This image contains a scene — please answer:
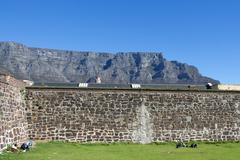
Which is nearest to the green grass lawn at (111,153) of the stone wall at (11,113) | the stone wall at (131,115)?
the stone wall at (11,113)

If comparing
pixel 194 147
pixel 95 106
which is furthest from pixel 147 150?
pixel 95 106

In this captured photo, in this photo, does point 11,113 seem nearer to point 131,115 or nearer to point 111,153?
point 111,153

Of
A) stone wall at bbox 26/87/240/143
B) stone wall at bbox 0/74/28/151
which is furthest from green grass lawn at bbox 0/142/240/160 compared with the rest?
stone wall at bbox 26/87/240/143

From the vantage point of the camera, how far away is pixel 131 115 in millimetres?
32688

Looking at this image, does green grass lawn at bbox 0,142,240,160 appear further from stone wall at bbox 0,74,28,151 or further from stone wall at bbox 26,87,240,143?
stone wall at bbox 26,87,240,143

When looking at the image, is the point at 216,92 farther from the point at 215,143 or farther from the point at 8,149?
the point at 8,149

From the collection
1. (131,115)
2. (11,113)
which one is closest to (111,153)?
(11,113)

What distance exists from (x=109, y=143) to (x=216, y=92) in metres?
8.63

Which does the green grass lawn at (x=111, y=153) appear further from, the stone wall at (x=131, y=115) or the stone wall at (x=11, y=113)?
the stone wall at (x=131, y=115)

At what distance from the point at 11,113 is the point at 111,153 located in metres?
5.84

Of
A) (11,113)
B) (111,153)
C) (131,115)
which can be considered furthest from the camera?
(131,115)

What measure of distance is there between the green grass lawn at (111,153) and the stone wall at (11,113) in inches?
51.9

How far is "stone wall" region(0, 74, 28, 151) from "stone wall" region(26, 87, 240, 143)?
1.49 metres

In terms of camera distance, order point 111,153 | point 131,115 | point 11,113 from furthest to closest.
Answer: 1. point 131,115
2. point 11,113
3. point 111,153
